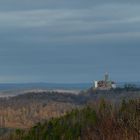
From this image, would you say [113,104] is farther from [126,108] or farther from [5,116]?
[5,116]

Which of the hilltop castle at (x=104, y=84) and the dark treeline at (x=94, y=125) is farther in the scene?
the hilltop castle at (x=104, y=84)

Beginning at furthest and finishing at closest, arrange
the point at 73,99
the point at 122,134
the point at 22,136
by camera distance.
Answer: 1. the point at 73,99
2. the point at 22,136
3. the point at 122,134

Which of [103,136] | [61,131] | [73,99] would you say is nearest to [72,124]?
[61,131]

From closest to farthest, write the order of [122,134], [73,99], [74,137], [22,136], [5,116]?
Result: 1. [122,134]
2. [74,137]
3. [22,136]
4. [5,116]
5. [73,99]

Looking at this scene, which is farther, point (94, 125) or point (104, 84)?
point (104, 84)

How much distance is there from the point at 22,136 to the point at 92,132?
1.86 meters

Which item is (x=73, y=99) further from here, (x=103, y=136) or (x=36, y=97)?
(x=103, y=136)

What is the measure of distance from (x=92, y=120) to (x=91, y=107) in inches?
26.0

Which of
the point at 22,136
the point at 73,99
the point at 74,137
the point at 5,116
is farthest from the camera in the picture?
the point at 73,99

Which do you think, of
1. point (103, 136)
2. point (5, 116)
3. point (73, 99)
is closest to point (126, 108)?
point (103, 136)

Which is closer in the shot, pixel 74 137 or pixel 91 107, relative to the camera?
pixel 74 137

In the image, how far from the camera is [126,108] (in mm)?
16000

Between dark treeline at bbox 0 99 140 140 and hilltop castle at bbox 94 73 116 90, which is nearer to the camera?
dark treeline at bbox 0 99 140 140

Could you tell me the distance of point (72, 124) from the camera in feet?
52.0
